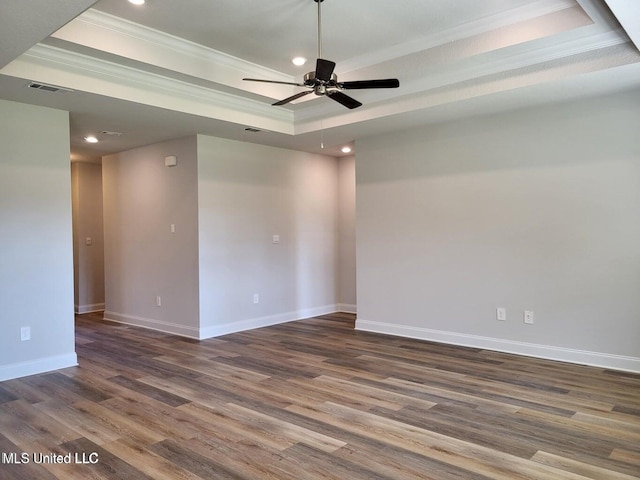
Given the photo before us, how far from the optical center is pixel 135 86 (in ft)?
13.8

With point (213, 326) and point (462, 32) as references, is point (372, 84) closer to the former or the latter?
point (462, 32)

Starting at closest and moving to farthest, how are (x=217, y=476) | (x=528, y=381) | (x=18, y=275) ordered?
(x=217, y=476) < (x=528, y=381) < (x=18, y=275)

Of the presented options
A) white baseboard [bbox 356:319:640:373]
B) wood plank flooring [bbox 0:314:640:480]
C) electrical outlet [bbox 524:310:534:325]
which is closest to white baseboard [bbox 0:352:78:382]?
wood plank flooring [bbox 0:314:640:480]

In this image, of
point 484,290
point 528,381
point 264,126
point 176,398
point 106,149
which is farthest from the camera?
point 106,149

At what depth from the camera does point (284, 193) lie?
6625 mm

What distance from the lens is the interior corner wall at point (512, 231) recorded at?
4176 millimetres

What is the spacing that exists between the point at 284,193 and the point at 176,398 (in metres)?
3.63

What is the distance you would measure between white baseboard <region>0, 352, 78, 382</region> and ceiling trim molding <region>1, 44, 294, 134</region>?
A: 96.5 inches

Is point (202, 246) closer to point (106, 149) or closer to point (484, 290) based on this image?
point (106, 149)

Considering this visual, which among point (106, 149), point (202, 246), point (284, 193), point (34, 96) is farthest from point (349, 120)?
point (106, 149)

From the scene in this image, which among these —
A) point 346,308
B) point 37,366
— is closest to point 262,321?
point 346,308

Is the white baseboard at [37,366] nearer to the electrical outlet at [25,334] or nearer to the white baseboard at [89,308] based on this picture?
the electrical outlet at [25,334]

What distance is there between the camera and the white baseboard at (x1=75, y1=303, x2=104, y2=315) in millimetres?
7620
